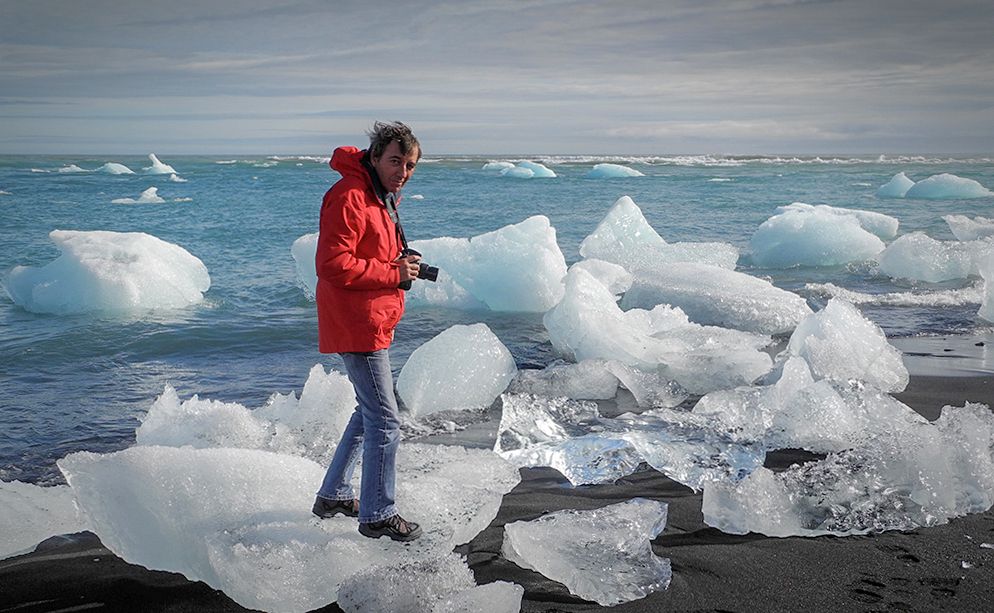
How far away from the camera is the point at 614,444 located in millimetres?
4289

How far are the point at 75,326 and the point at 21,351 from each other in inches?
39.0

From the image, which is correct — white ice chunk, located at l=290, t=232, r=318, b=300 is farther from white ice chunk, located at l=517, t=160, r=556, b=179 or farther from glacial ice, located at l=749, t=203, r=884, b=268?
white ice chunk, located at l=517, t=160, r=556, b=179

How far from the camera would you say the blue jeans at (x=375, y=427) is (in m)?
2.90

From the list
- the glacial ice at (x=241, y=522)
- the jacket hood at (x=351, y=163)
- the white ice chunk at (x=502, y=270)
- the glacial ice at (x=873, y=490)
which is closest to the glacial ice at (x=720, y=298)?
the white ice chunk at (x=502, y=270)

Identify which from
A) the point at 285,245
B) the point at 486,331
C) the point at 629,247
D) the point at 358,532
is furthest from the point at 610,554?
the point at 285,245

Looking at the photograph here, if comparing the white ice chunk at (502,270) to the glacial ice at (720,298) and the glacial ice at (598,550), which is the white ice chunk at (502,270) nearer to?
the glacial ice at (720,298)

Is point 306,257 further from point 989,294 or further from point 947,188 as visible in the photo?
point 947,188

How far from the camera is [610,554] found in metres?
2.96

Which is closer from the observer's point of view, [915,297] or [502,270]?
[502,270]

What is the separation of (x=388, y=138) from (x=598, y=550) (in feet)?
5.31

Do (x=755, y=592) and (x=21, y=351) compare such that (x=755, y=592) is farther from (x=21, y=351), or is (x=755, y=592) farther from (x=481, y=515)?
(x=21, y=351)

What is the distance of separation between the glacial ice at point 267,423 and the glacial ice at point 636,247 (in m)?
6.10

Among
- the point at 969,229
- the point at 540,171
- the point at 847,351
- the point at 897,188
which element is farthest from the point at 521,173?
the point at 847,351

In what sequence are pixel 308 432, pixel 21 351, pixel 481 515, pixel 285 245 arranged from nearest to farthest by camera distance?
pixel 481 515
pixel 308 432
pixel 21 351
pixel 285 245
